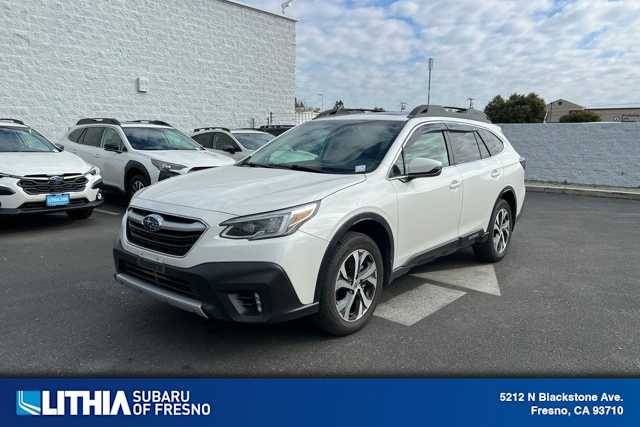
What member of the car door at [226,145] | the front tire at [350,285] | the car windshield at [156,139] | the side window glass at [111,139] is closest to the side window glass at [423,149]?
the front tire at [350,285]

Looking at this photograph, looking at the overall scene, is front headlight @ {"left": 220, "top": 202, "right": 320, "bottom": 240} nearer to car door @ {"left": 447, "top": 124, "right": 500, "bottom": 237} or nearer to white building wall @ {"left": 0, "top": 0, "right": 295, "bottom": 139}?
car door @ {"left": 447, "top": 124, "right": 500, "bottom": 237}

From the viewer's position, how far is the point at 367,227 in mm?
3730

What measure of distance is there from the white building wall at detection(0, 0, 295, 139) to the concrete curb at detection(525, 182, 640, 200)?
10802 millimetres

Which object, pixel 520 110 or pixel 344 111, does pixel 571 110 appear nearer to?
pixel 520 110

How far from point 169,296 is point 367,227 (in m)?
1.52

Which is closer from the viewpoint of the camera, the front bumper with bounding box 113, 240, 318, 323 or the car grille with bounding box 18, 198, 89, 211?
the front bumper with bounding box 113, 240, 318, 323

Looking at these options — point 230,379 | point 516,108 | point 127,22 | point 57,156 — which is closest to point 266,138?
point 57,156

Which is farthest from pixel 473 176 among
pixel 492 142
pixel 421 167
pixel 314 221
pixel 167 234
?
pixel 167 234

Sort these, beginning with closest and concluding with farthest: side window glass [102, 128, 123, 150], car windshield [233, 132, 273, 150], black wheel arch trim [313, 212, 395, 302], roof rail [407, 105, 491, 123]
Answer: black wheel arch trim [313, 212, 395, 302] → roof rail [407, 105, 491, 123] → side window glass [102, 128, 123, 150] → car windshield [233, 132, 273, 150]

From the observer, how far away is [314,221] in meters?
3.17

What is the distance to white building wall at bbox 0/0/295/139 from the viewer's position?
43.2 feet

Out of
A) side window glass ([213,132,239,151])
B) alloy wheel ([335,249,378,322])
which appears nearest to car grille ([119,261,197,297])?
alloy wheel ([335,249,378,322])

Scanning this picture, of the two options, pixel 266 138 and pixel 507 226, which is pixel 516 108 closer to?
pixel 266 138

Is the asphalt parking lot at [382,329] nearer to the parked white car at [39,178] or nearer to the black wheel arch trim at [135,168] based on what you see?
the parked white car at [39,178]
